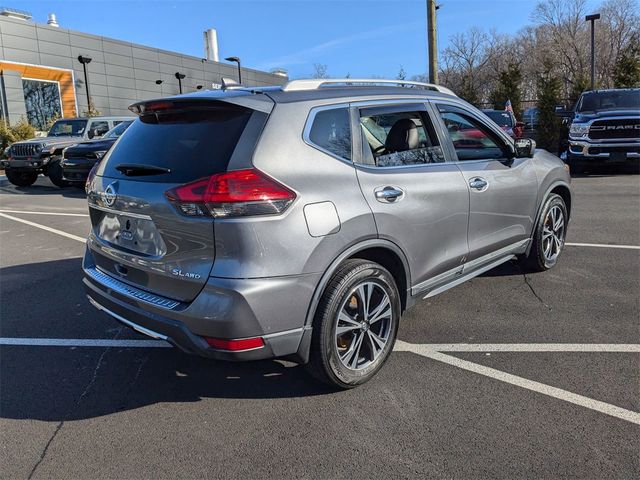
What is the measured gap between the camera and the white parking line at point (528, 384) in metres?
2.88

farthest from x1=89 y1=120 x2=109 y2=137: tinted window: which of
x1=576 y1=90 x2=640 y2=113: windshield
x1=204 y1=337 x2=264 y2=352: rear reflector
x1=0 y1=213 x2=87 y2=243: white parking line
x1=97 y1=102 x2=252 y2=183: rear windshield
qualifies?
x1=204 y1=337 x2=264 y2=352: rear reflector

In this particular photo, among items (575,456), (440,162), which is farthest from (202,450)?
(440,162)

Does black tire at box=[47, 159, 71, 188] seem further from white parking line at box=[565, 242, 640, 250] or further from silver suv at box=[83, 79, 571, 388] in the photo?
white parking line at box=[565, 242, 640, 250]

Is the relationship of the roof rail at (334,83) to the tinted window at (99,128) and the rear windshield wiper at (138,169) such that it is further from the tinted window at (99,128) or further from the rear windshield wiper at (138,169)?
the tinted window at (99,128)

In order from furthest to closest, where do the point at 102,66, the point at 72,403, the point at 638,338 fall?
the point at 102,66, the point at 638,338, the point at 72,403

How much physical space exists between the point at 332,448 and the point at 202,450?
0.66m

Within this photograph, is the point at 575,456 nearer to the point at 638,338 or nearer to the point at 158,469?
the point at 638,338

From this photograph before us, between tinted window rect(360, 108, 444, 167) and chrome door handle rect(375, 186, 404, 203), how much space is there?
0.61ft

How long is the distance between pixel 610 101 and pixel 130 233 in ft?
46.2

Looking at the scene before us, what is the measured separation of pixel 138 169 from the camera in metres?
3.07

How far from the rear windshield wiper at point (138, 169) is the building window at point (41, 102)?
1174 inches

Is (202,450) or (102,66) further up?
(102,66)

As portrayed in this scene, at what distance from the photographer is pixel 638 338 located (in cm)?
381

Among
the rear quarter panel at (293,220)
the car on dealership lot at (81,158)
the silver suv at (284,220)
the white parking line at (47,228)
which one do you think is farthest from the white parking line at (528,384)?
the car on dealership lot at (81,158)
